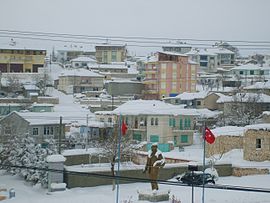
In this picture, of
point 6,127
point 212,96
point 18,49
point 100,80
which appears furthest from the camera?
point 18,49

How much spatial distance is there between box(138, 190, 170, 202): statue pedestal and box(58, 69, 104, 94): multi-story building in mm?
25627

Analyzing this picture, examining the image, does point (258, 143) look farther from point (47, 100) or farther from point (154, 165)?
point (47, 100)

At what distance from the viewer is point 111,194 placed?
400 inches

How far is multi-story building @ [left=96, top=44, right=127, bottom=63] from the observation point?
51.7m

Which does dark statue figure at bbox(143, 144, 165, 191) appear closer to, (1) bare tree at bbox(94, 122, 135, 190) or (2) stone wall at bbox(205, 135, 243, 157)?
(1) bare tree at bbox(94, 122, 135, 190)

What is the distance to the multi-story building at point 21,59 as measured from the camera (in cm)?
3747

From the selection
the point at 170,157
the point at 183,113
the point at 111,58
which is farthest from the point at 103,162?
the point at 111,58

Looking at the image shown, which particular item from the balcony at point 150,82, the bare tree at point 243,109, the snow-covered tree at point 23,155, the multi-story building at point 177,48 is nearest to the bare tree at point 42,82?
the balcony at point 150,82

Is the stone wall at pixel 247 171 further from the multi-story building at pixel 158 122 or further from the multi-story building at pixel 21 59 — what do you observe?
the multi-story building at pixel 21 59

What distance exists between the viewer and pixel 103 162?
1483 cm

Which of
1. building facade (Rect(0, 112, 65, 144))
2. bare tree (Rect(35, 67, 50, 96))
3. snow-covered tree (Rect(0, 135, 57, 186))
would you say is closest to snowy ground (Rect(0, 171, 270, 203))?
snow-covered tree (Rect(0, 135, 57, 186))

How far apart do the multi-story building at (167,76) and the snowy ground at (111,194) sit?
22676mm

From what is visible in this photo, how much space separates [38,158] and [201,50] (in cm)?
3999

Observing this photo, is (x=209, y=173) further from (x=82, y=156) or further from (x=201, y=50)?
(x=201, y=50)
